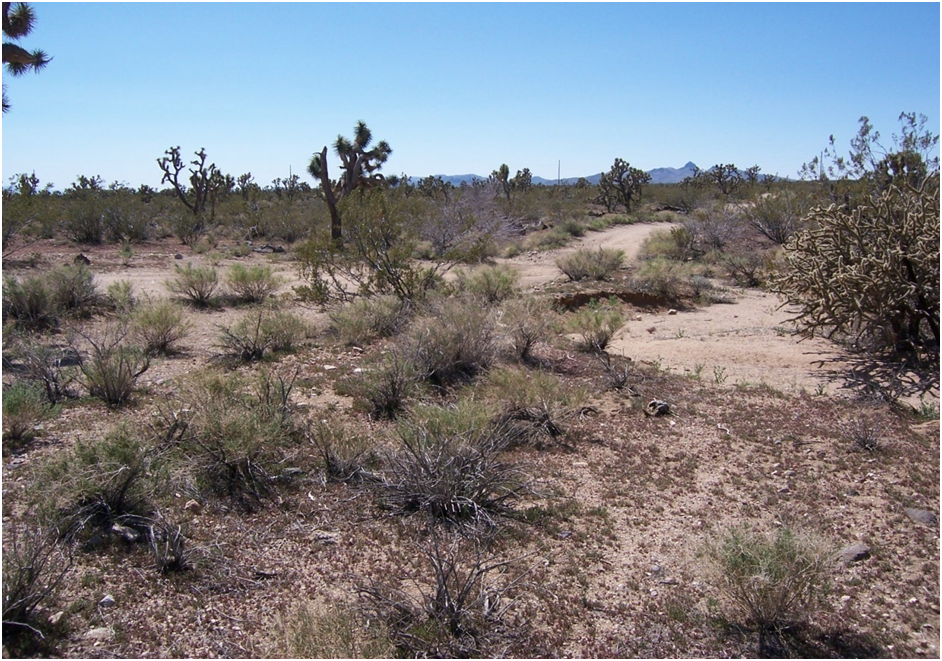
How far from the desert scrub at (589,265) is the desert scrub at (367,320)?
7154 mm

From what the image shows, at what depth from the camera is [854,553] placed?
15.3ft

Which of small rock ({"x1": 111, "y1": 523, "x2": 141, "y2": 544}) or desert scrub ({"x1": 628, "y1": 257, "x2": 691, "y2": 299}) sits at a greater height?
desert scrub ({"x1": 628, "y1": 257, "x2": 691, "y2": 299})

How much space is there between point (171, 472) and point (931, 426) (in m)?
7.39

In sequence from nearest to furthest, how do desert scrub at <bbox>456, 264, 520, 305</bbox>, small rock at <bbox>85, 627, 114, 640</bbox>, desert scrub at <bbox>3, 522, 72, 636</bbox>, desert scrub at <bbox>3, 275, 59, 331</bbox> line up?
desert scrub at <bbox>3, 522, 72, 636</bbox> → small rock at <bbox>85, 627, 114, 640</bbox> → desert scrub at <bbox>3, 275, 59, 331</bbox> → desert scrub at <bbox>456, 264, 520, 305</bbox>

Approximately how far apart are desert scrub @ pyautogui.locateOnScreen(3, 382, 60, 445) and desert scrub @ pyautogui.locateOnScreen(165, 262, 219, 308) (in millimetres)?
7449

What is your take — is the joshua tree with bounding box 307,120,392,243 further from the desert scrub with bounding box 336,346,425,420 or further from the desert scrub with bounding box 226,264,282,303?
the desert scrub with bounding box 336,346,425,420

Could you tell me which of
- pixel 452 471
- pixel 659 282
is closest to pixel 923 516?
pixel 452 471

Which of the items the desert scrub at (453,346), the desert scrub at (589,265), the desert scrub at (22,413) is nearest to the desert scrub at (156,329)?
the desert scrub at (22,413)

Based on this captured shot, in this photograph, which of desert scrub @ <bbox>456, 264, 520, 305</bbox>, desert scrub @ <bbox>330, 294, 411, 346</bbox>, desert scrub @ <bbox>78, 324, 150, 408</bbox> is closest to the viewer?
desert scrub @ <bbox>78, 324, 150, 408</bbox>

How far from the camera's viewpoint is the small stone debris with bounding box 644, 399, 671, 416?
769cm

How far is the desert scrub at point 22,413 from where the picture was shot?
589cm

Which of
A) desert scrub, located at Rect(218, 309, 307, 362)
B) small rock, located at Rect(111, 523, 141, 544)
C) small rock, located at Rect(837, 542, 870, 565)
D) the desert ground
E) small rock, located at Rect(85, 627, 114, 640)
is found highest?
desert scrub, located at Rect(218, 309, 307, 362)

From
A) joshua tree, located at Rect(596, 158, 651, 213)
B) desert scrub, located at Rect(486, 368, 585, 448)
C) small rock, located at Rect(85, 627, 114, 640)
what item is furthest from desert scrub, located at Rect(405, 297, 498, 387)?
joshua tree, located at Rect(596, 158, 651, 213)

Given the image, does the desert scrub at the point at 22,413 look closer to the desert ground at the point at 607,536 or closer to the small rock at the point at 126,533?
the desert ground at the point at 607,536
